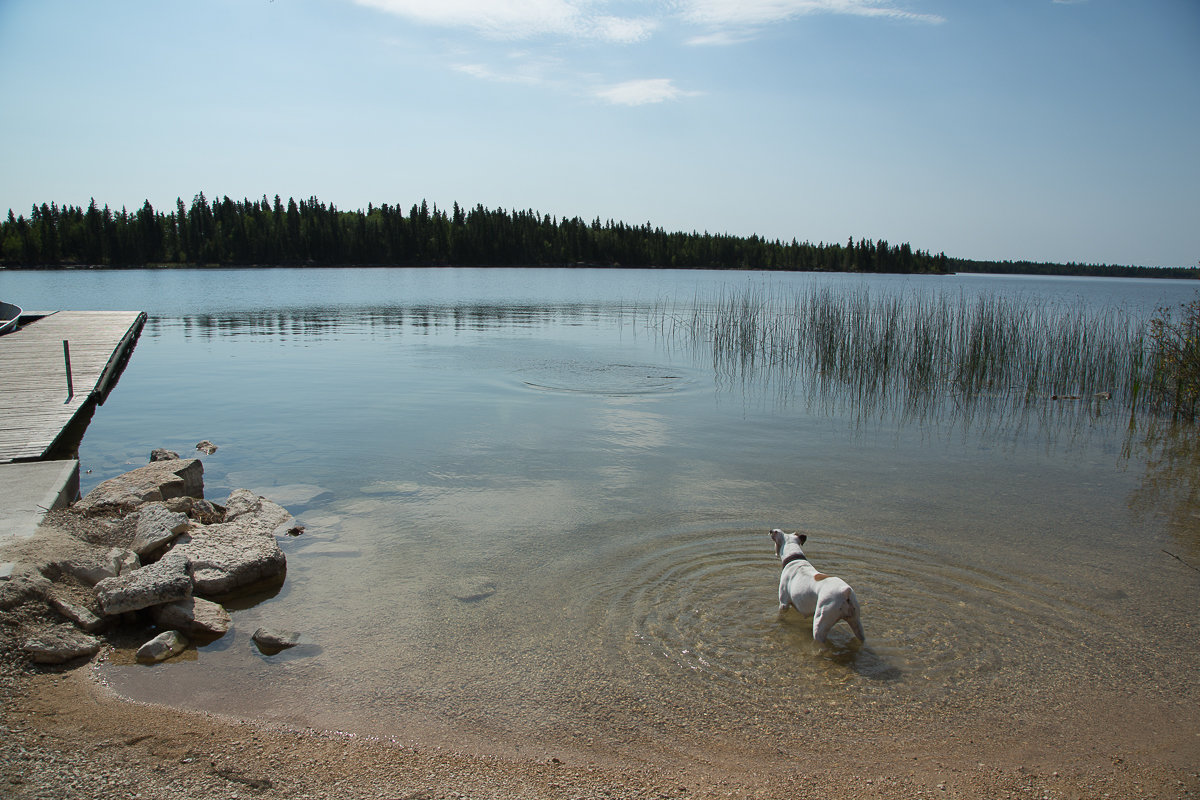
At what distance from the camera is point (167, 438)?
10758 mm

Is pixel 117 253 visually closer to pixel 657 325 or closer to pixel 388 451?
pixel 657 325

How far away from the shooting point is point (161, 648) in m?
4.50

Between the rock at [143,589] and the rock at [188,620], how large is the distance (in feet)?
0.18

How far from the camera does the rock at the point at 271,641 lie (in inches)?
183

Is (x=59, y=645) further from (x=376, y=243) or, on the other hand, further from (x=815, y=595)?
(x=376, y=243)

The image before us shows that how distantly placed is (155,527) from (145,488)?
51.0 inches

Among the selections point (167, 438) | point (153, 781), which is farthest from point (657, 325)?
point (153, 781)

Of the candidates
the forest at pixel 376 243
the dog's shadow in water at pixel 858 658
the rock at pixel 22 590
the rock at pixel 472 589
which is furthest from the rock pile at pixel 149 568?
the forest at pixel 376 243

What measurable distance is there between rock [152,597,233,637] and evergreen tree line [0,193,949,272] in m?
114

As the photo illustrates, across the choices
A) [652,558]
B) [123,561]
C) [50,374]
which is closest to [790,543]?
[652,558]

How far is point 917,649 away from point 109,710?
4808 mm

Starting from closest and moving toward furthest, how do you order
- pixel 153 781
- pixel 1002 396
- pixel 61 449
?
pixel 153 781, pixel 61 449, pixel 1002 396

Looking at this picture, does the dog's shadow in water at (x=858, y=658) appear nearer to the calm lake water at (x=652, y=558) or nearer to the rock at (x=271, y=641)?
the calm lake water at (x=652, y=558)

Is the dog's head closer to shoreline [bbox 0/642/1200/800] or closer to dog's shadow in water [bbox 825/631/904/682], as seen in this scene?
dog's shadow in water [bbox 825/631/904/682]
